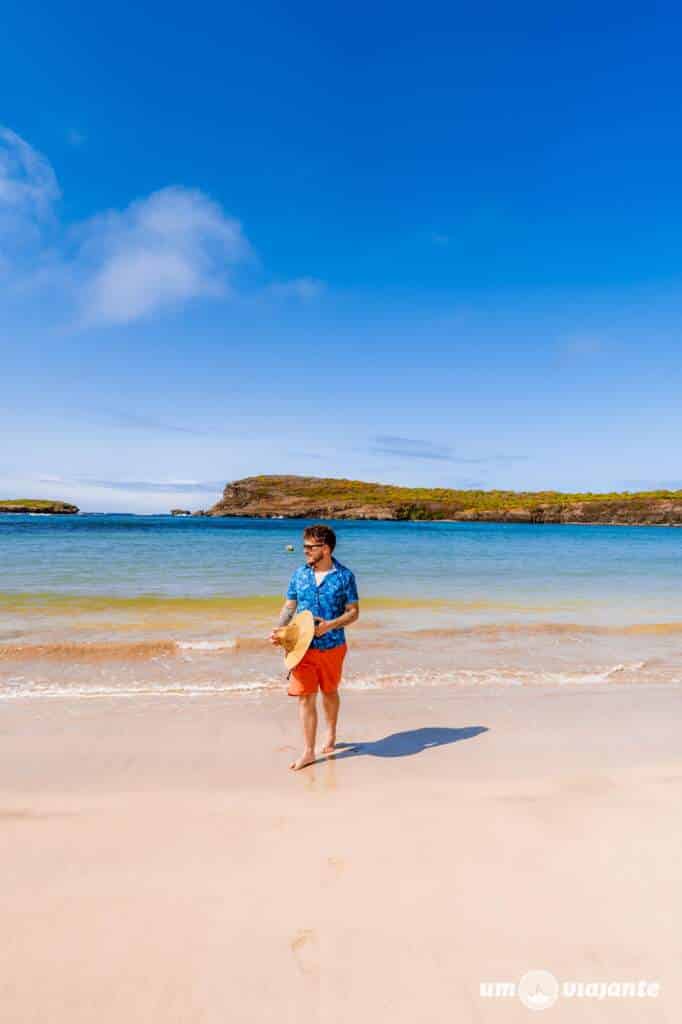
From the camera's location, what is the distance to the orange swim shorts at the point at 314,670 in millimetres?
5164

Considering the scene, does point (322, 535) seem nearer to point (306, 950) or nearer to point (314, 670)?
point (314, 670)

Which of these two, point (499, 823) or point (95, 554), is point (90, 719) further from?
point (95, 554)

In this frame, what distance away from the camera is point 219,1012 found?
8.02 ft

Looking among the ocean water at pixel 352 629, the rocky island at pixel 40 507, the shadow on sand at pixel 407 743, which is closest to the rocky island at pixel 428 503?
the rocky island at pixel 40 507

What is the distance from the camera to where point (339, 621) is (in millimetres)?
5051

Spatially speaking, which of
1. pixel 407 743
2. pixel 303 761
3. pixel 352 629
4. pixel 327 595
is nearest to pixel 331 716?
pixel 303 761

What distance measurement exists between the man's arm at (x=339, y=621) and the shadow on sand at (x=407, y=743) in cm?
121

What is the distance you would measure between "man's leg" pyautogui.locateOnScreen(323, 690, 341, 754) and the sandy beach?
203 millimetres

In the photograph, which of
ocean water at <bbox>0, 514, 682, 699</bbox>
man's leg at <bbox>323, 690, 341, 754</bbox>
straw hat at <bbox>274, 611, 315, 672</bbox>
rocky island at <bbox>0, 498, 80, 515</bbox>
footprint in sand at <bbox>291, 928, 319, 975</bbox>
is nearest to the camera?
footprint in sand at <bbox>291, 928, 319, 975</bbox>

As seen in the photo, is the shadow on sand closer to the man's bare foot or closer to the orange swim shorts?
the man's bare foot

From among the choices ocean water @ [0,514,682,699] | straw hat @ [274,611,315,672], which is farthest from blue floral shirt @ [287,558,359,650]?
ocean water @ [0,514,682,699]

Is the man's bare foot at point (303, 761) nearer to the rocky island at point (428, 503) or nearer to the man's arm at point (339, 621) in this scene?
the man's arm at point (339, 621)

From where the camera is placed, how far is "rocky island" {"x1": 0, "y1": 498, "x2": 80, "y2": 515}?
144m

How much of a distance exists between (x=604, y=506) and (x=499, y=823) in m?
108
